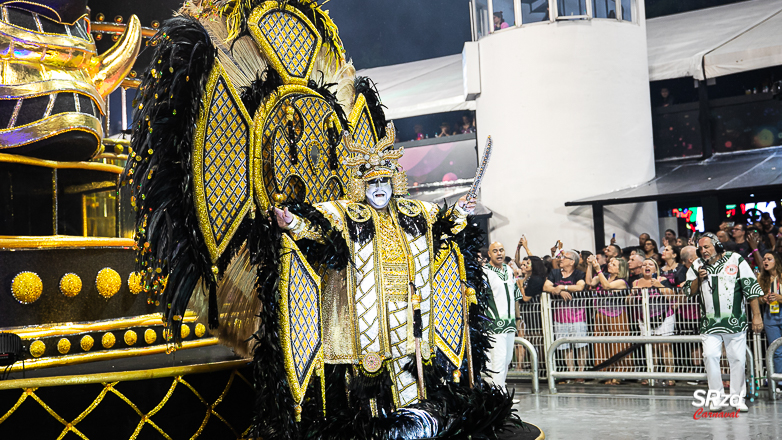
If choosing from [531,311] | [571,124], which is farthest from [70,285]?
[571,124]

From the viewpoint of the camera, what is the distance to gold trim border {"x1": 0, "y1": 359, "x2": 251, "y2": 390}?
3.85 m

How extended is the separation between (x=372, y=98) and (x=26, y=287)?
9.15 feet

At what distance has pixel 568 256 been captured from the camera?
31.2ft

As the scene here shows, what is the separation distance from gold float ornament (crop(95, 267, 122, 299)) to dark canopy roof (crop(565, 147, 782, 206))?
30.8 feet

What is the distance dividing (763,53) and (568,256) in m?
5.42

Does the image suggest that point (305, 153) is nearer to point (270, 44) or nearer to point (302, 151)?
point (302, 151)

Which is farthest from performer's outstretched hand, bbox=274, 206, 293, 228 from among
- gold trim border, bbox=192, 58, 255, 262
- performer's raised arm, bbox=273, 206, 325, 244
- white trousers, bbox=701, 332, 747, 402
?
white trousers, bbox=701, 332, 747, 402

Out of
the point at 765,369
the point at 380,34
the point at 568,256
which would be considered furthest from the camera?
the point at 380,34

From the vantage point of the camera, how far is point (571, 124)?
13.2 meters

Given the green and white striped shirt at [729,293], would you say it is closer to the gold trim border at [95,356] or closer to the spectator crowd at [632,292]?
the spectator crowd at [632,292]

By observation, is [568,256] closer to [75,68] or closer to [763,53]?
[763,53]

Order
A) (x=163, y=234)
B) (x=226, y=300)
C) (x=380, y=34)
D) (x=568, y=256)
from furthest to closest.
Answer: (x=380, y=34), (x=568, y=256), (x=226, y=300), (x=163, y=234)

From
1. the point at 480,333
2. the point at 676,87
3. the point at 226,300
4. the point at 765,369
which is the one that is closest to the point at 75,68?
the point at 226,300

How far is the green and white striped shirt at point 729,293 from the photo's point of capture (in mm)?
7082
